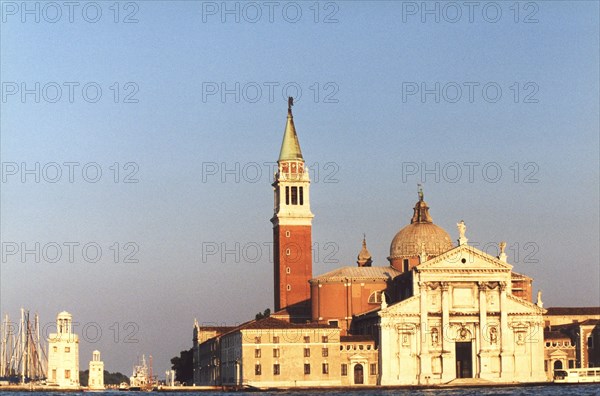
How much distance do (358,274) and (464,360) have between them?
1394 centimetres

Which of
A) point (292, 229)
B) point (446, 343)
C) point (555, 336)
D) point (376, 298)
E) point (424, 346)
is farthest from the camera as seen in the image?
point (292, 229)

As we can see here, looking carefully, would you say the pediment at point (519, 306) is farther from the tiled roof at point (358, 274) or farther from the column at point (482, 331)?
the tiled roof at point (358, 274)

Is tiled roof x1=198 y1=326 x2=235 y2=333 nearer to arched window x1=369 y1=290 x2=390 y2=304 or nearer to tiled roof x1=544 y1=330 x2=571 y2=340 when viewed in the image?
arched window x1=369 y1=290 x2=390 y2=304

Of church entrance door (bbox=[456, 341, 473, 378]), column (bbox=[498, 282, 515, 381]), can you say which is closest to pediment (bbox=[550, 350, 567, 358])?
column (bbox=[498, 282, 515, 381])

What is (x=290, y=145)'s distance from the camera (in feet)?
431

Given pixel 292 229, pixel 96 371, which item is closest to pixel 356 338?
pixel 292 229

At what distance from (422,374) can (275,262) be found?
82.1 feet

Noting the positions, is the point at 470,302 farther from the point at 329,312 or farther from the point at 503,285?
the point at 329,312

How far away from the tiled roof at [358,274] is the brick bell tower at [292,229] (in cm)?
557

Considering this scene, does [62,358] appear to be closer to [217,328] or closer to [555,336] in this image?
[217,328]

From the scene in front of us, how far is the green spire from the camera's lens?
130 meters

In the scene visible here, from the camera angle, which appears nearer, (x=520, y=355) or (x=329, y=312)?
(x=520, y=355)

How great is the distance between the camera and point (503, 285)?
110 meters

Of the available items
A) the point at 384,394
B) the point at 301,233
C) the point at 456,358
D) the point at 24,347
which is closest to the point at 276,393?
the point at 384,394
